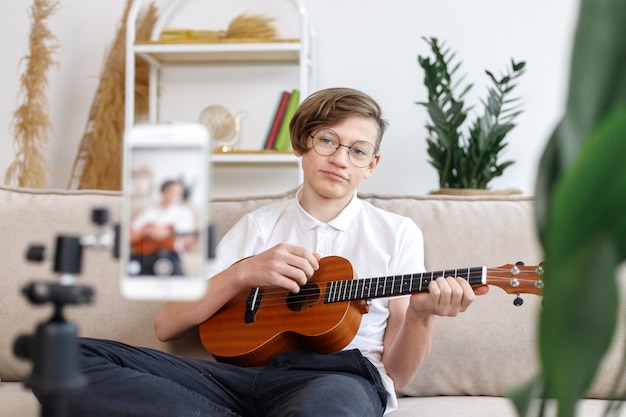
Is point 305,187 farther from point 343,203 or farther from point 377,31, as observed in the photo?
point 377,31

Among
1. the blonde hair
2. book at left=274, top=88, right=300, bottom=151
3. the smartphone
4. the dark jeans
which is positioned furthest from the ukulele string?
book at left=274, top=88, right=300, bottom=151

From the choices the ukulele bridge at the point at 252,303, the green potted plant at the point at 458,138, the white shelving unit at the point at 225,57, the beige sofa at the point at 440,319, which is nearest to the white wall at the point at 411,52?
the white shelving unit at the point at 225,57

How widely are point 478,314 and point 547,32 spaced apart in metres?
1.68

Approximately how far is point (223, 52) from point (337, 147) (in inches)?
55.6

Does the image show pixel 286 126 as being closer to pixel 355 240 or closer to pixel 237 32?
pixel 237 32

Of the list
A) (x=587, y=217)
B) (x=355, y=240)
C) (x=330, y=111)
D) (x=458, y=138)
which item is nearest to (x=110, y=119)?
(x=458, y=138)

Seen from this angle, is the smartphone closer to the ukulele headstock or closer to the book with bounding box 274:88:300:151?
the ukulele headstock

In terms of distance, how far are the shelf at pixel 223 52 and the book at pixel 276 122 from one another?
0.58 ft

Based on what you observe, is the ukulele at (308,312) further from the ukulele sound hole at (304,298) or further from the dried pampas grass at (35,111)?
the dried pampas grass at (35,111)

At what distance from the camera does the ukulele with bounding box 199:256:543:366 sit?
60.5 inches

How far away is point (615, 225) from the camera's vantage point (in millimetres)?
419

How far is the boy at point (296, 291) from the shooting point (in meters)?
1.46

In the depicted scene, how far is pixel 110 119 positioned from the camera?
10.5 ft

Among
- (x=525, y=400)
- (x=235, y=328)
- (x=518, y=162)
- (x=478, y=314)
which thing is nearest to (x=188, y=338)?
(x=235, y=328)
